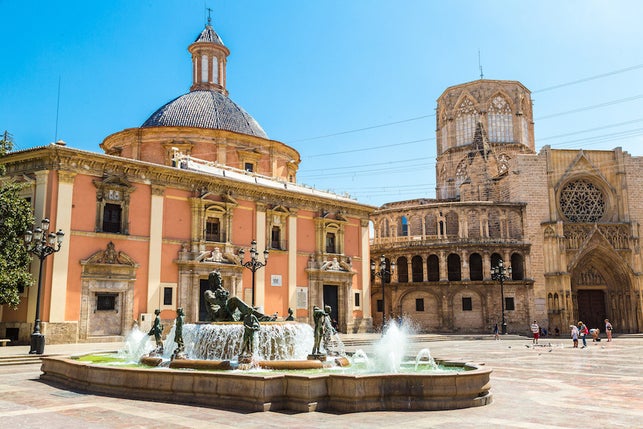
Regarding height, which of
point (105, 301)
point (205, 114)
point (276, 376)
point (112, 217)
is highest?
point (205, 114)

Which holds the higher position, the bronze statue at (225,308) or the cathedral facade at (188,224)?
the cathedral facade at (188,224)

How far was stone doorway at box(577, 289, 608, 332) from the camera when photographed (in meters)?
39.9

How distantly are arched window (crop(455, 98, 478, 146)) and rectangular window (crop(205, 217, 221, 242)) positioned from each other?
98.3 feet

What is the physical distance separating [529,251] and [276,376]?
33.6m

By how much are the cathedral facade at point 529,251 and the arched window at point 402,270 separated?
2.9 inches

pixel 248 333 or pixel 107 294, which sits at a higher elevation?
pixel 107 294

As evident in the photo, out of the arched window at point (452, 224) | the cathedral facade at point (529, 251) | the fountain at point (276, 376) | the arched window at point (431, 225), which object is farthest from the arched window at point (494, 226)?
the fountain at point (276, 376)

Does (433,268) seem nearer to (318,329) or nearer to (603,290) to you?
(603,290)

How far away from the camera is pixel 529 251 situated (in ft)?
128

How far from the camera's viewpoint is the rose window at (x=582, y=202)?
40906 millimetres

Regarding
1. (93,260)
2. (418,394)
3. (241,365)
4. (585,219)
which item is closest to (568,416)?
(418,394)

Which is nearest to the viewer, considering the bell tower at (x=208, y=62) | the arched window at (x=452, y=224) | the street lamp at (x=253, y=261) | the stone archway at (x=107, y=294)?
the stone archway at (x=107, y=294)

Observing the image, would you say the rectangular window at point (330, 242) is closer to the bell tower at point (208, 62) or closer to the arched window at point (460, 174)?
the bell tower at point (208, 62)

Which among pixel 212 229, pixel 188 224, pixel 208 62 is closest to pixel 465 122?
pixel 208 62
